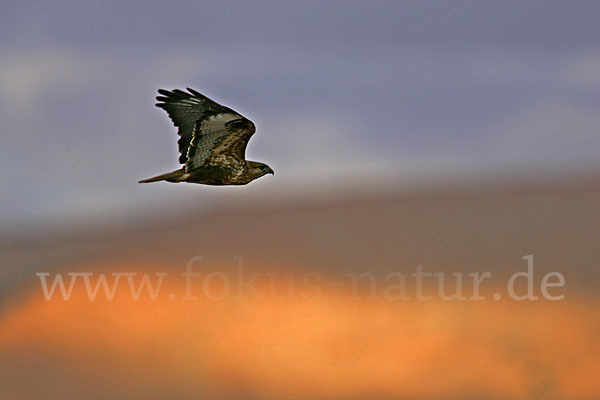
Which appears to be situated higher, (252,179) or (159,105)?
(159,105)

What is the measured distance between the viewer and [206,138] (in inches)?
580

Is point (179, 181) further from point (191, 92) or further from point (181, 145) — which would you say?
point (191, 92)

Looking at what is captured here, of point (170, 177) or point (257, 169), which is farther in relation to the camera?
point (257, 169)

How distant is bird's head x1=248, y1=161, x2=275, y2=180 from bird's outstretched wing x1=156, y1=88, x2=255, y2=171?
0.35 m

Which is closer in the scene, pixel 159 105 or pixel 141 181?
Answer: pixel 141 181

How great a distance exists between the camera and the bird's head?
15281 millimetres

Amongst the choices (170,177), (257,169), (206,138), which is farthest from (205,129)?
(257,169)

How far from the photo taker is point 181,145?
48.9 feet

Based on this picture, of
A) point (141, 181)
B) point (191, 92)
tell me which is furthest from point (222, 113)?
point (141, 181)

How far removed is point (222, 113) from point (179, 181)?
55.5 inches

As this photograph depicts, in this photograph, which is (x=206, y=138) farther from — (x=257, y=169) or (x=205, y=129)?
(x=257, y=169)

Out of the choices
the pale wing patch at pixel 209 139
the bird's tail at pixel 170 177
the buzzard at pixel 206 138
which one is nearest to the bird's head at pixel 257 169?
the buzzard at pixel 206 138

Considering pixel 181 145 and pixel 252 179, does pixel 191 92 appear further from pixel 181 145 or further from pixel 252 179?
pixel 252 179

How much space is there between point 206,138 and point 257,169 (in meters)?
1.17
